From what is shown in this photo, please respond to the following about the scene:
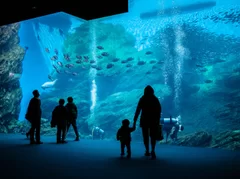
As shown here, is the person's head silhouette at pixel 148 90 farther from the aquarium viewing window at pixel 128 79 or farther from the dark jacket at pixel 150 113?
the aquarium viewing window at pixel 128 79

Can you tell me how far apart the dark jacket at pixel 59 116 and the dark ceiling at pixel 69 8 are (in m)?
3.65

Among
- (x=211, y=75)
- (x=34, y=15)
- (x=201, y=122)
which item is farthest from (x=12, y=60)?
(x=211, y=75)

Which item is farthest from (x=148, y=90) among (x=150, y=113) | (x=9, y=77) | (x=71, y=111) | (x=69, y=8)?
(x=9, y=77)

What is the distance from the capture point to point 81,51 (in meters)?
39.8

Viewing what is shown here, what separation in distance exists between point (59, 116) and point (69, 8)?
4.21m

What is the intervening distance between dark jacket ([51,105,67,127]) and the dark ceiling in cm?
365

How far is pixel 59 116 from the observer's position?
9414 millimetres

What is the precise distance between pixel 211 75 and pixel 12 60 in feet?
108

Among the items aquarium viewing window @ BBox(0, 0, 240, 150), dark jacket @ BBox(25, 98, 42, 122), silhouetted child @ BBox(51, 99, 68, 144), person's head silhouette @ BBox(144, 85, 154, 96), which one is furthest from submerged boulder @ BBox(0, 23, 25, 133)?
person's head silhouette @ BBox(144, 85, 154, 96)

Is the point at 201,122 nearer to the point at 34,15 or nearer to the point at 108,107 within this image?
the point at 108,107

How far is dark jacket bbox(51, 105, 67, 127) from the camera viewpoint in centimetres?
940

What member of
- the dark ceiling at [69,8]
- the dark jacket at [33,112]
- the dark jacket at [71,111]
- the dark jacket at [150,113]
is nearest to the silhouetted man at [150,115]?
the dark jacket at [150,113]

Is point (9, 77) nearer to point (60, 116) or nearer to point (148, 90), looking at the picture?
point (60, 116)

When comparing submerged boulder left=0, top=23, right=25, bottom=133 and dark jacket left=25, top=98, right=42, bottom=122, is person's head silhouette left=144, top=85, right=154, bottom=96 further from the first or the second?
submerged boulder left=0, top=23, right=25, bottom=133
